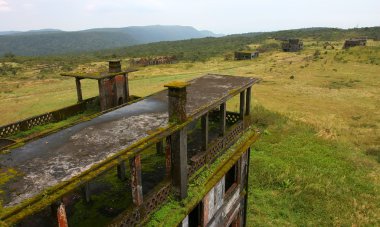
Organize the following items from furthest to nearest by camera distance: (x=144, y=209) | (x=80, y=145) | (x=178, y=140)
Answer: (x=178, y=140) → (x=144, y=209) → (x=80, y=145)

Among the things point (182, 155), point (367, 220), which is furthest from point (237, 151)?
point (367, 220)

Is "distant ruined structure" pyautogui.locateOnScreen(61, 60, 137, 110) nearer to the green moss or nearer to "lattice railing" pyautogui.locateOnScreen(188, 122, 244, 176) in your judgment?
"lattice railing" pyautogui.locateOnScreen(188, 122, 244, 176)

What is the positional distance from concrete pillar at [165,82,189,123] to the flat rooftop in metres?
0.41

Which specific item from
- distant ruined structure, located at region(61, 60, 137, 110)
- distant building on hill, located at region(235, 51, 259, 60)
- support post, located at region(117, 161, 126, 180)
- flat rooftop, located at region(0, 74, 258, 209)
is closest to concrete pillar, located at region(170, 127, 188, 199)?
flat rooftop, located at region(0, 74, 258, 209)

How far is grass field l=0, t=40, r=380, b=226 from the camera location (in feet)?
58.6

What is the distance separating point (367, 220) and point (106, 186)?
48.4ft

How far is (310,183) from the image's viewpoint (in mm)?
19844

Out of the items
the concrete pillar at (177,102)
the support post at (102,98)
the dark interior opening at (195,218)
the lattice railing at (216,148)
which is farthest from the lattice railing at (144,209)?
the support post at (102,98)

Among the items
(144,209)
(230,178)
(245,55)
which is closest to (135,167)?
(144,209)

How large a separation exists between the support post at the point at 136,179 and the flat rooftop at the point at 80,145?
0.53 metres

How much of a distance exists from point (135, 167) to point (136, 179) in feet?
1.21

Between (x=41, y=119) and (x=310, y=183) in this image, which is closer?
(x=41, y=119)

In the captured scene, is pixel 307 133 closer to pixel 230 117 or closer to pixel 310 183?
pixel 310 183

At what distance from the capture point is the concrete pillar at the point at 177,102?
7.92 m
